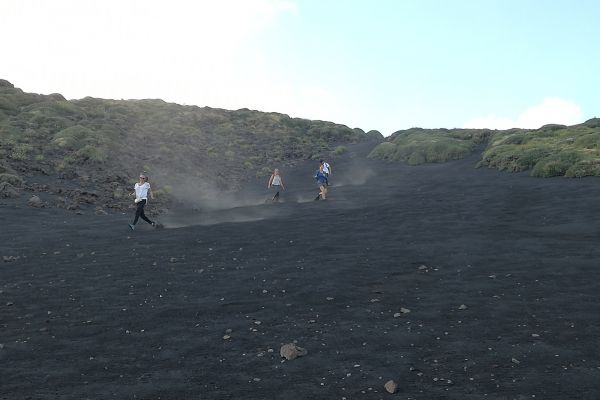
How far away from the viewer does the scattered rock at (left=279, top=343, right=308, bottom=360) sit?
8.73 meters

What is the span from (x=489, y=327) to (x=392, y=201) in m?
18.8

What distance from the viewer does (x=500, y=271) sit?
43.2 ft

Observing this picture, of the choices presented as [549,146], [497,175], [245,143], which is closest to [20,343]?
[497,175]

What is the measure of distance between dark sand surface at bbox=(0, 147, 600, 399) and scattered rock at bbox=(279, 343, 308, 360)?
0.13 m

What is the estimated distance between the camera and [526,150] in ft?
126

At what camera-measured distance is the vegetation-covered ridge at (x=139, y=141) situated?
3469 centimetres

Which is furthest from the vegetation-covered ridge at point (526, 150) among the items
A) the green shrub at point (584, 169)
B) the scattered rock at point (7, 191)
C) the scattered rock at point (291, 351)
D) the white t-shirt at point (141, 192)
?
the scattered rock at point (7, 191)

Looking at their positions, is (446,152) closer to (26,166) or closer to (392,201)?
(392,201)

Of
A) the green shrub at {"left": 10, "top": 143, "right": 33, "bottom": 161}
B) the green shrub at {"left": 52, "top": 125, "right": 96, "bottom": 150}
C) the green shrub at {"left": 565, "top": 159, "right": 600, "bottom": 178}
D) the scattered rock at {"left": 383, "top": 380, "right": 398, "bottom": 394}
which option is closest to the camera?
the scattered rock at {"left": 383, "top": 380, "right": 398, "bottom": 394}

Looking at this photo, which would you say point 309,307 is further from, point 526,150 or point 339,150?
point 339,150

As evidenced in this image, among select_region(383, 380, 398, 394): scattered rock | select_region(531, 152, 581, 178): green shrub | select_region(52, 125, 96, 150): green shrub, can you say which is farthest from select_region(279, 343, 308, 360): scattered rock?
select_region(52, 125, 96, 150): green shrub

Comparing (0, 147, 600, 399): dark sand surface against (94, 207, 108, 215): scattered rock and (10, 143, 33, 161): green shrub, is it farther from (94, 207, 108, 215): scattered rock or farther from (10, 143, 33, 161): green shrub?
(10, 143, 33, 161): green shrub

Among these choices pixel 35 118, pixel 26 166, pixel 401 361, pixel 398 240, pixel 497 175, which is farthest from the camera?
pixel 35 118

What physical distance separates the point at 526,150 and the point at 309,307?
3226cm
